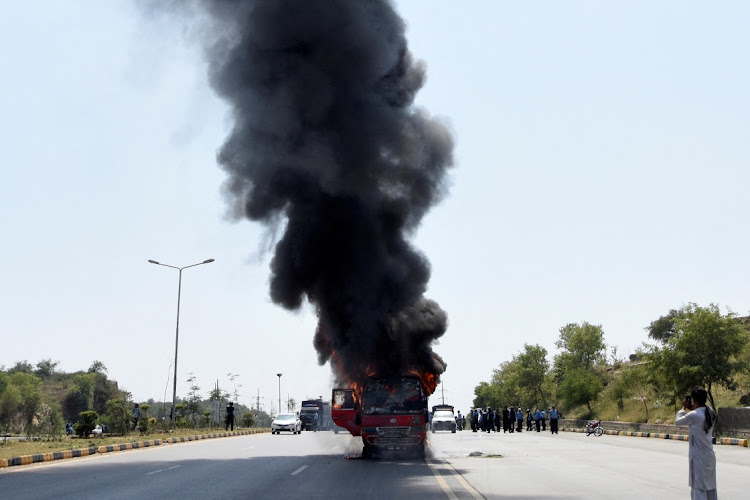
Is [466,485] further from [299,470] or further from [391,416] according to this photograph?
[391,416]

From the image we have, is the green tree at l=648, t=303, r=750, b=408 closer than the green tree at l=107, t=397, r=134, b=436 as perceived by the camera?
Yes

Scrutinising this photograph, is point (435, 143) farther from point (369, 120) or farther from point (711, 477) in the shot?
point (711, 477)

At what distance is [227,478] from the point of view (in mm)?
14953

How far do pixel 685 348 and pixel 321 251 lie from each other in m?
16.5

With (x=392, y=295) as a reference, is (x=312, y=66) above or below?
above

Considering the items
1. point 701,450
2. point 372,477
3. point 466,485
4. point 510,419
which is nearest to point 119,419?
point 372,477

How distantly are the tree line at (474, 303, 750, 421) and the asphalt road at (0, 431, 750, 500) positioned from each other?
10666mm

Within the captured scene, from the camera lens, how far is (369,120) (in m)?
28.7

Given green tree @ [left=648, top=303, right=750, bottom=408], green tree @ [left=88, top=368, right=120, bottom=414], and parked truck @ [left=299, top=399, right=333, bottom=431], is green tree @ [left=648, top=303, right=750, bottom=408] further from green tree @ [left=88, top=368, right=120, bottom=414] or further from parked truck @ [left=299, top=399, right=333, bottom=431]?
green tree @ [left=88, top=368, right=120, bottom=414]

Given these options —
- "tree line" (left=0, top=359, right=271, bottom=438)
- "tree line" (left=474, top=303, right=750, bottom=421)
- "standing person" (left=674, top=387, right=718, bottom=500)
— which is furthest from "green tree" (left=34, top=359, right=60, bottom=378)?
"standing person" (left=674, top=387, right=718, bottom=500)

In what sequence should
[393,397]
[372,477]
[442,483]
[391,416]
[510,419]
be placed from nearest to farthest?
[442,483] < [372,477] < [391,416] < [393,397] < [510,419]

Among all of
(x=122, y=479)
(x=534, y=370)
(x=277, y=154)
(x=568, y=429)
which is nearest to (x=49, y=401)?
(x=534, y=370)

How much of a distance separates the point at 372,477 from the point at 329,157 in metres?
15.2

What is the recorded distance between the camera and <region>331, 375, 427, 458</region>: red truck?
2039 cm
